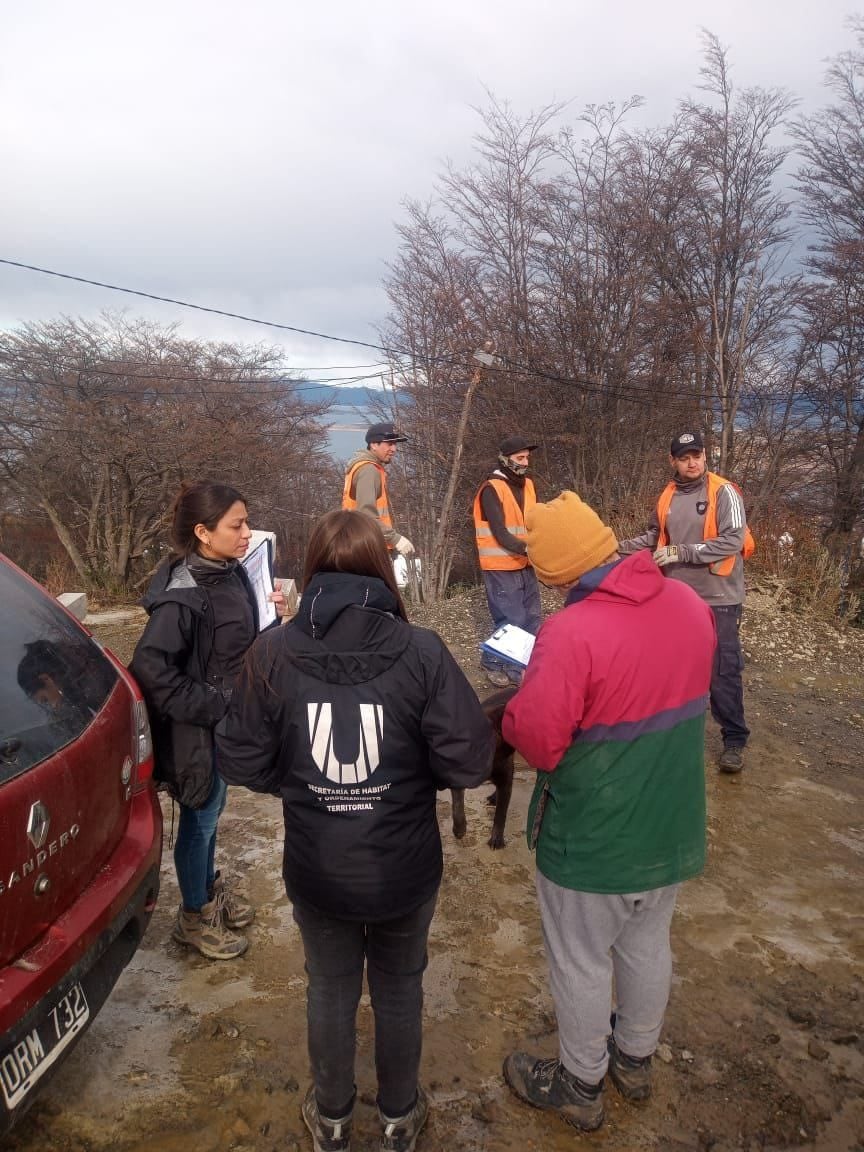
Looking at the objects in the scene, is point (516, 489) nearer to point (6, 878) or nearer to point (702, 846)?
point (702, 846)

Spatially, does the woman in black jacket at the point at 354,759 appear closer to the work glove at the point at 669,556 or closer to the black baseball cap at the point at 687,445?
the work glove at the point at 669,556

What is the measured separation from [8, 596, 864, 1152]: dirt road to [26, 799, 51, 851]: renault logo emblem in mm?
915

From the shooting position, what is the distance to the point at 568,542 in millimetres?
2143

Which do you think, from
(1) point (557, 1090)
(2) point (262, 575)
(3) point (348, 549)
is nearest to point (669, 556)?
(2) point (262, 575)

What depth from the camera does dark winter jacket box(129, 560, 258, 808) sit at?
Answer: 8.29 feet

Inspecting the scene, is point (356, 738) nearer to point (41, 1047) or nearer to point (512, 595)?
point (41, 1047)

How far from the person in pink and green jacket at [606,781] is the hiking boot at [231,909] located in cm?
131

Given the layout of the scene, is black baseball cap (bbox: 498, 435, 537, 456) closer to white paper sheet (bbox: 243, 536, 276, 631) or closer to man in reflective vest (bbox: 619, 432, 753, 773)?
man in reflective vest (bbox: 619, 432, 753, 773)

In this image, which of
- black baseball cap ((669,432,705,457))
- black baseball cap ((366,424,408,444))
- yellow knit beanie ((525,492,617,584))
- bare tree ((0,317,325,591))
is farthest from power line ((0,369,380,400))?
yellow knit beanie ((525,492,617,584))

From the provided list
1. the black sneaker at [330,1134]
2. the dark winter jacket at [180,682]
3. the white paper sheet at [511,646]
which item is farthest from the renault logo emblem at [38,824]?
the white paper sheet at [511,646]

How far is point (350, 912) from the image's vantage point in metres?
1.86

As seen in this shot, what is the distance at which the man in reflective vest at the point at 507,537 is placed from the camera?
580 centimetres

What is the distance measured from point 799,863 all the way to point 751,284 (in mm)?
17917

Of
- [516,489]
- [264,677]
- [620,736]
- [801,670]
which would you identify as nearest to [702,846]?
[620,736]
